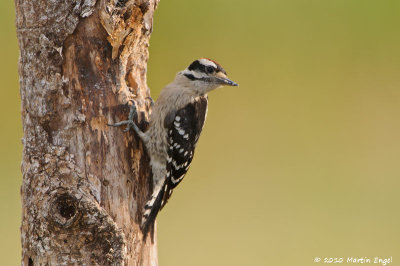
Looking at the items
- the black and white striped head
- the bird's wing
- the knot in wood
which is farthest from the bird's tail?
the black and white striped head

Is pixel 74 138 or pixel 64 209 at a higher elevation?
pixel 74 138

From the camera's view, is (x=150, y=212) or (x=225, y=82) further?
(x=225, y=82)

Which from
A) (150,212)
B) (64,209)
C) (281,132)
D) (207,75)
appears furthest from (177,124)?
(281,132)

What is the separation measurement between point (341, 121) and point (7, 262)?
4.63 metres

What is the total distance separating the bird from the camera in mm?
3709

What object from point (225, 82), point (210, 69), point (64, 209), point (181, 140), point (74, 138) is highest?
point (210, 69)

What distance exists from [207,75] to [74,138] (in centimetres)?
128

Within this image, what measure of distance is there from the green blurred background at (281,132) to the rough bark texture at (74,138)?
3.20 m

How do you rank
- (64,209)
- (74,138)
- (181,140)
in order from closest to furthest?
(64,209)
(74,138)
(181,140)

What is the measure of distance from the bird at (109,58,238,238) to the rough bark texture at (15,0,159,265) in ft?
1.24

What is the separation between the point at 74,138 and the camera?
124 inches

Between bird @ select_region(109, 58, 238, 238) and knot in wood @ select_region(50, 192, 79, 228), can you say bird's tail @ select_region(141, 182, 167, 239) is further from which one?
knot in wood @ select_region(50, 192, 79, 228)

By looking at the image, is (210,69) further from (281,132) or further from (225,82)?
(281,132)

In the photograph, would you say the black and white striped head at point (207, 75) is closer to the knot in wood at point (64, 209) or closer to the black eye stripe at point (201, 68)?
the black eye stripe at point (201, 68)
